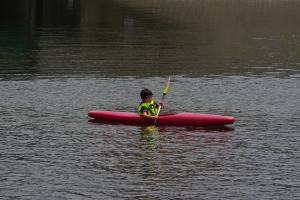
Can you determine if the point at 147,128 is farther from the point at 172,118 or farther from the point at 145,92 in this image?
the point at 145,92

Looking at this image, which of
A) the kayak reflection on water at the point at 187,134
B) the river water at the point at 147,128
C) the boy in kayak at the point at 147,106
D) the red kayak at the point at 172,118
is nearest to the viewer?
the river water at the point at 147,128

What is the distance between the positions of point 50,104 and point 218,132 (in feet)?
21.2

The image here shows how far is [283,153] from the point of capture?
57.8 feet

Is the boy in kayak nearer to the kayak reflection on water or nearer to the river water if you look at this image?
the kayak reflection on water

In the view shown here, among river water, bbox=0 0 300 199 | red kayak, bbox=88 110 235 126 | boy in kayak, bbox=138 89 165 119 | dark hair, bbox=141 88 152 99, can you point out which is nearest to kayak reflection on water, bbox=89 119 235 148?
river water, bbox=0 0 300 199

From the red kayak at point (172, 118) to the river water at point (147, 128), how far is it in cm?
25

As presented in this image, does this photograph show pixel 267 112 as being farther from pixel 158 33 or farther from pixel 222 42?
pixel 158 33

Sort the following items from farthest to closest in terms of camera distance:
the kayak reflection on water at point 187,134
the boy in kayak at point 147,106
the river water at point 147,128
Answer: the boy in kayak at point 147,106 < the kayak reflection on water at point 187,134 < the river water at point 147,128

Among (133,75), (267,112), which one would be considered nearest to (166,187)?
(267,112)

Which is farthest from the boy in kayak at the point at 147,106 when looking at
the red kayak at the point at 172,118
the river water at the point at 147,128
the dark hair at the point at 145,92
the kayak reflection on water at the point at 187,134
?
the river water at the point at 147,128

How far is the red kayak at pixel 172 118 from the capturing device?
2025 centimetres

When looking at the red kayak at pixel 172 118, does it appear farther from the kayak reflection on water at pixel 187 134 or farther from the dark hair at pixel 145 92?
the dark hair at pixel 145 92

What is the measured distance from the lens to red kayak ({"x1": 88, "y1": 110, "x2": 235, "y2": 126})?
66.4 feet

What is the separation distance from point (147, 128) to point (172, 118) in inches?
30.1
